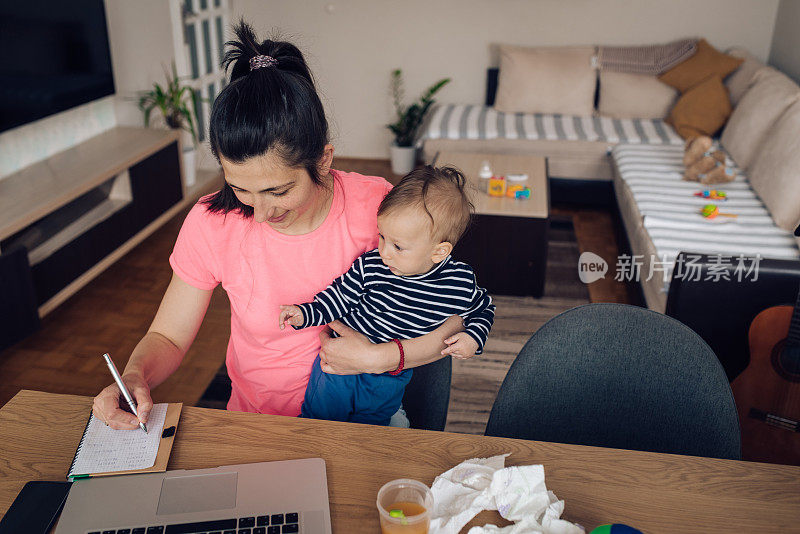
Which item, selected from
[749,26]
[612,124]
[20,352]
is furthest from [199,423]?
[749,26]

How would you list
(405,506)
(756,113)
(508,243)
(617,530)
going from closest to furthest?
1. (617,530)
2. (405,506)
3. (508,243)
4. (756,113)

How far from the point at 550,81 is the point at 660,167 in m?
1.19

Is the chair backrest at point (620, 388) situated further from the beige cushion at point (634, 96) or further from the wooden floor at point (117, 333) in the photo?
the beige cushion at point (634, 96)

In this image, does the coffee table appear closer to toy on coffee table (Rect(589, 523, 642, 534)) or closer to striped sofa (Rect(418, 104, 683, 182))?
striped sofa (Rect(418, 104, 683, 182))

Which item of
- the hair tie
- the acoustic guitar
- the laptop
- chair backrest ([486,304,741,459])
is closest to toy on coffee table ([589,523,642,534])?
the laptop

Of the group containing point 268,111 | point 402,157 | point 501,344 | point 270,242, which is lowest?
point 501,344

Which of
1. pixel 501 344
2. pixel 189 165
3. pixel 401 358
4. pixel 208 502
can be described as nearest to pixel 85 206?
pixel 189 165

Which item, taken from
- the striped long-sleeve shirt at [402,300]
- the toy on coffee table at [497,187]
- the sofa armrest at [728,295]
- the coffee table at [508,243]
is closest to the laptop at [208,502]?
the striped long-sleeve shirt at [402,300]

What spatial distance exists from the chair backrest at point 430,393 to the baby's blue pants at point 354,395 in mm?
59

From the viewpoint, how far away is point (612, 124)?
4227mm

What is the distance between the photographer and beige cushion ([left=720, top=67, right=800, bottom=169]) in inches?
127

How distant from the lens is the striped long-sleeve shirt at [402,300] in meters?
1.24

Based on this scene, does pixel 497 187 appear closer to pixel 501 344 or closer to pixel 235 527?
pixel 501 344

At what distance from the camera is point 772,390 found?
187cm
